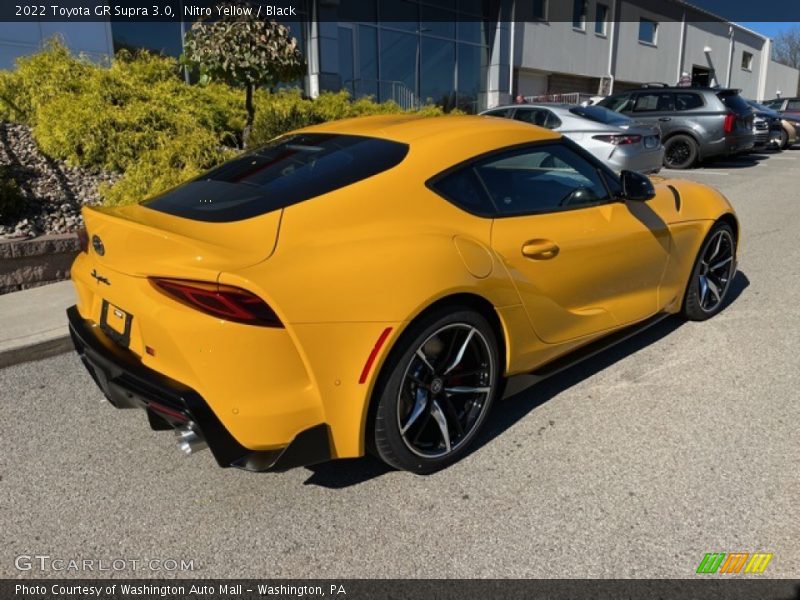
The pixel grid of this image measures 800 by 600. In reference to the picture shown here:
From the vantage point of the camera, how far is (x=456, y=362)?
2.79 metres

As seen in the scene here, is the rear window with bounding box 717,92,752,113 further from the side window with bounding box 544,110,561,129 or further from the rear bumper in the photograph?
the rear bumper

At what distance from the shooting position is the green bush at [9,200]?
5.64m

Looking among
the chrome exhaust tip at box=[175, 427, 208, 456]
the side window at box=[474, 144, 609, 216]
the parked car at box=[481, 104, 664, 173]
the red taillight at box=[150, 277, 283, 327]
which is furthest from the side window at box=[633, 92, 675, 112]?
the chrome exhaust tip at box=[175, 427, 208, 456]

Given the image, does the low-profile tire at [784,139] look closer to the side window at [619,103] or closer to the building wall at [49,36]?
the side window at [619,103]

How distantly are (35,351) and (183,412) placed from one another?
2.42 m

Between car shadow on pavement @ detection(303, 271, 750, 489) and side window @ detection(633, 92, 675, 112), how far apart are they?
10.8 m

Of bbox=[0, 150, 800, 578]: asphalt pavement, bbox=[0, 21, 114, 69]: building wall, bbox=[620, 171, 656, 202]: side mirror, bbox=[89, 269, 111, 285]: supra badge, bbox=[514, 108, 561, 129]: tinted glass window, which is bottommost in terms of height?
bbox=[0, 150, 800, 578]: asphalt pavement


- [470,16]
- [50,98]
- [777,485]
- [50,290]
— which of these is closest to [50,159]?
[50,98]

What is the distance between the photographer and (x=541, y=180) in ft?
11.3

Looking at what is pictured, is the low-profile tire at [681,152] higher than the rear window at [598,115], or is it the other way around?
the rear window at [598,115]

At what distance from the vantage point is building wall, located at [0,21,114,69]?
11.3m

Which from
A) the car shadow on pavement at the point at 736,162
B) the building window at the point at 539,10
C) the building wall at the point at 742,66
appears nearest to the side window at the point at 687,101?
the car shadow on pavement at the point at 736,162

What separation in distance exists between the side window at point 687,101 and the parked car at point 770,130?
77.4 inches

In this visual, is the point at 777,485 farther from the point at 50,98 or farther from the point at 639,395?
the point at 50,98
